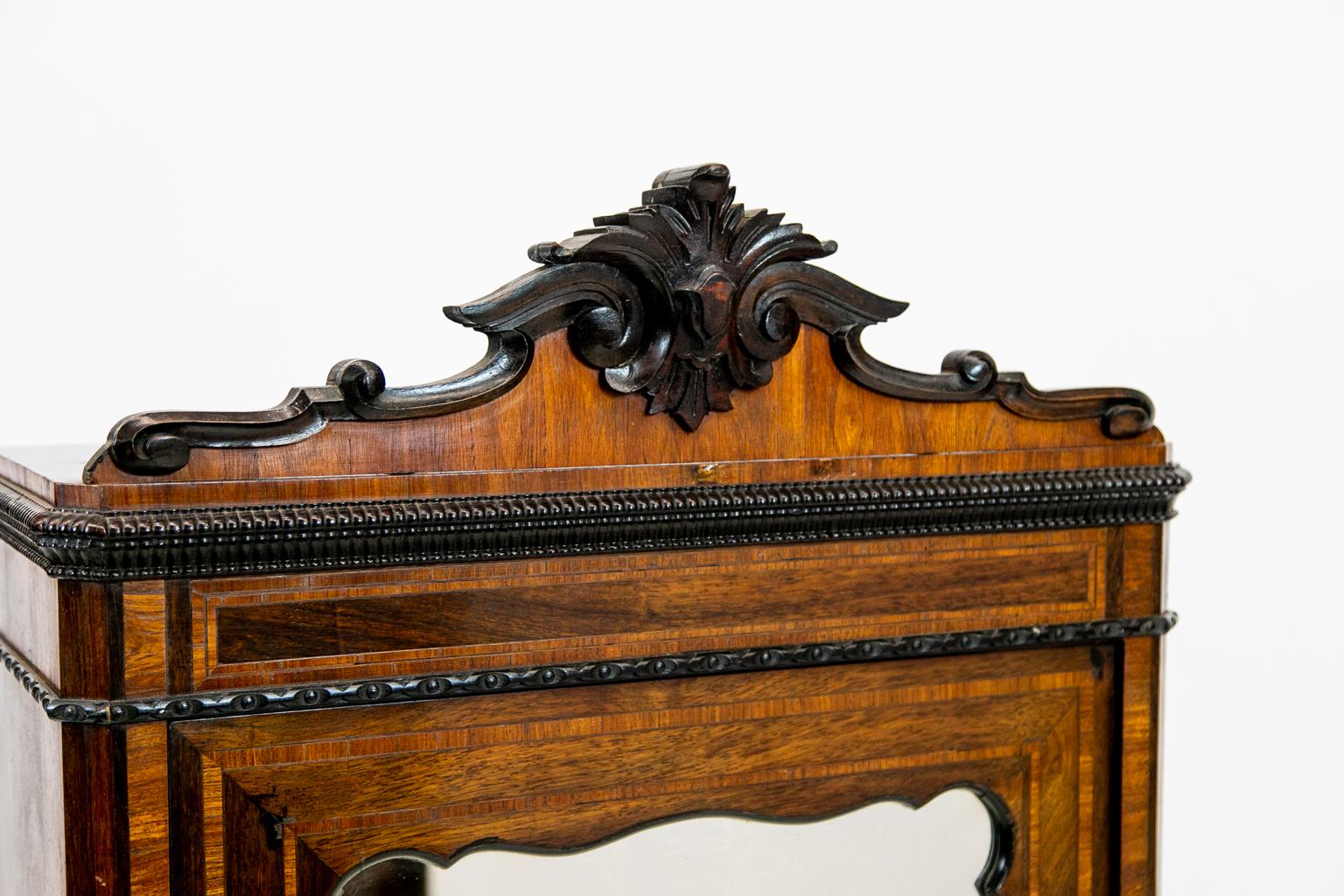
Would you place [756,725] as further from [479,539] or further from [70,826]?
[70,826]

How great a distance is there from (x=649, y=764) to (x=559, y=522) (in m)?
0.28

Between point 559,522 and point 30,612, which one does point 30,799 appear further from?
point 559,522

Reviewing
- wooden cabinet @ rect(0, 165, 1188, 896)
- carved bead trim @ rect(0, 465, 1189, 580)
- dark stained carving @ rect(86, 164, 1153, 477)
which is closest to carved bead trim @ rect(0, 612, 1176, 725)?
wooden cabinet @ rect(0, 165, 1188, 896)

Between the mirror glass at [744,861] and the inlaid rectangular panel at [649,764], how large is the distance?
0.09 ft

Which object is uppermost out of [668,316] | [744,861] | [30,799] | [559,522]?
[668,316]

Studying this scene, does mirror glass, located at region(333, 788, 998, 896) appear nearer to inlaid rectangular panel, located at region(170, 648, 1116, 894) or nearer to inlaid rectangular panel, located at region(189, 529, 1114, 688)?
inlaid rectangular panel, located at region(170, 648, 1116, 894)

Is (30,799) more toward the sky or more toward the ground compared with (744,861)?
more toward the sky

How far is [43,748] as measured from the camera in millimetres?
1609

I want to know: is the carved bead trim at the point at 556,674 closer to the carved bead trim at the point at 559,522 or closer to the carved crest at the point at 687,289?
the carved bead trim at the point at 559,522

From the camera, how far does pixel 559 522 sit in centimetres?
165

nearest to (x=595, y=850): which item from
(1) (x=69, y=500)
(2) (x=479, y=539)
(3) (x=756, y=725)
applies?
(3) (x=756, y=725)

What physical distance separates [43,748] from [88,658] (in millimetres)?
167

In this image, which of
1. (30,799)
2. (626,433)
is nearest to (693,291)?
(626,433)

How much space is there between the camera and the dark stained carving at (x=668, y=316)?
160cm
